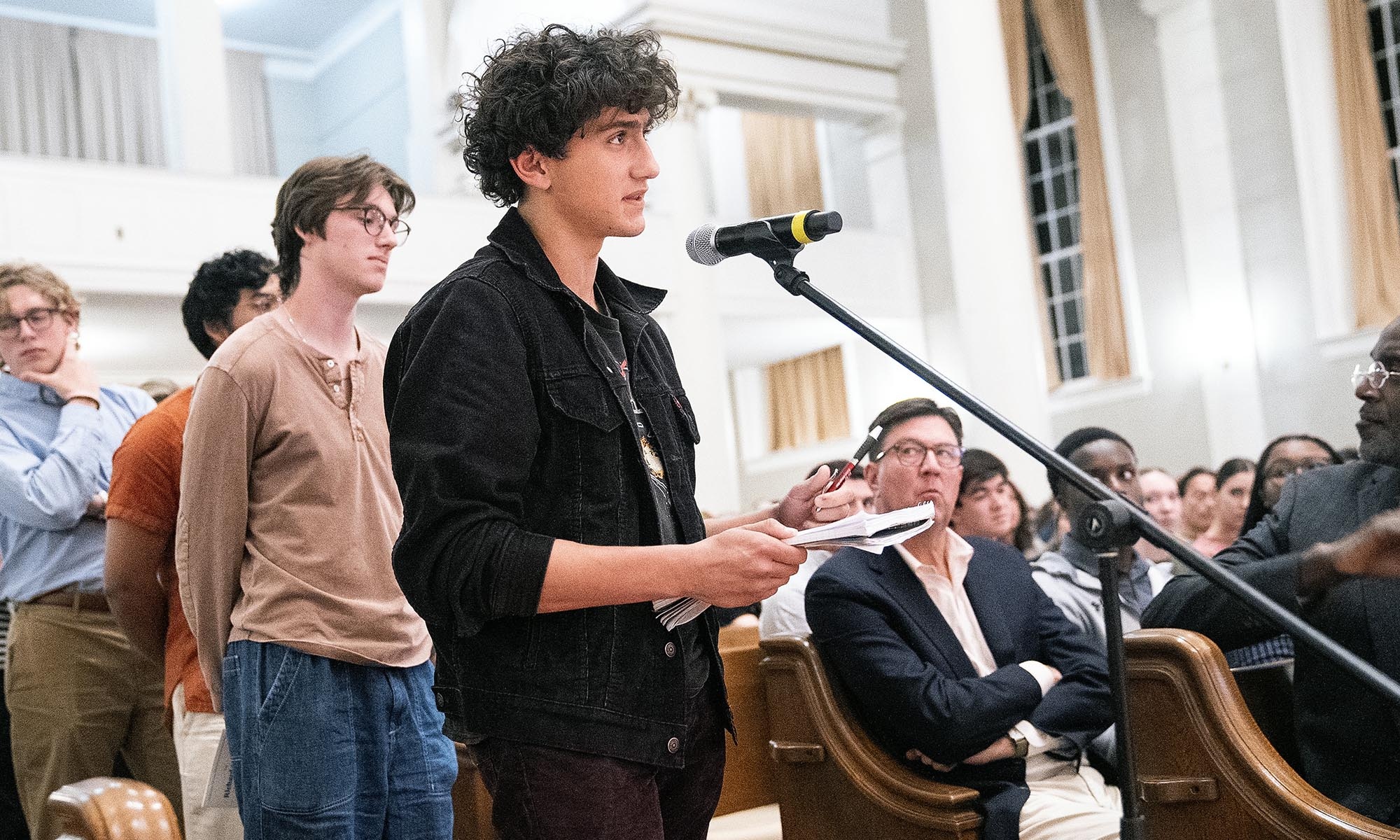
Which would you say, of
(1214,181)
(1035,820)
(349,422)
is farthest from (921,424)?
(1214,181)

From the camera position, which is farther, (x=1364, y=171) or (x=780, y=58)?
(x=780, y=58)

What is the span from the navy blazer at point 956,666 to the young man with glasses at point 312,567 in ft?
3.00

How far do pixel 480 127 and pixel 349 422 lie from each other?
0.71m

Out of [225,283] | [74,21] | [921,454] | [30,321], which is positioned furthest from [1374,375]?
[74,21]

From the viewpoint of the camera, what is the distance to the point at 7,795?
3.24m

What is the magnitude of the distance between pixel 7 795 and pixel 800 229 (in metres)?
2.59

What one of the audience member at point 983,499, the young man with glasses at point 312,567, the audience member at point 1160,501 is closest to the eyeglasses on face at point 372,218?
the young man with glasses at point 312,567

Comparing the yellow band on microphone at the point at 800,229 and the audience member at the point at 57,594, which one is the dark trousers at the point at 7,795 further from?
the yellow band on microphone at the point at 800,229

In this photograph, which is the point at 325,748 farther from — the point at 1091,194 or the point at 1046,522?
the point at 1091,194

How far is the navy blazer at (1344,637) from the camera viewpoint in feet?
6.67

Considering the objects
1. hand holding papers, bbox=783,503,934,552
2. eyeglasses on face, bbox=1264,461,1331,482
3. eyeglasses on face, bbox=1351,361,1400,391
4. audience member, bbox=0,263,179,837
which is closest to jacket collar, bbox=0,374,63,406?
audience member, bbox=0,263,179,837

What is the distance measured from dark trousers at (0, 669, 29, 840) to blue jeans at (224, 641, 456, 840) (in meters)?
1.52

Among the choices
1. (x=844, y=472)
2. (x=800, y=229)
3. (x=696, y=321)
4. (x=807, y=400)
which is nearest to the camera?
(x=844, y=472)

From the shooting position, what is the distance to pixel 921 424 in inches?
123
